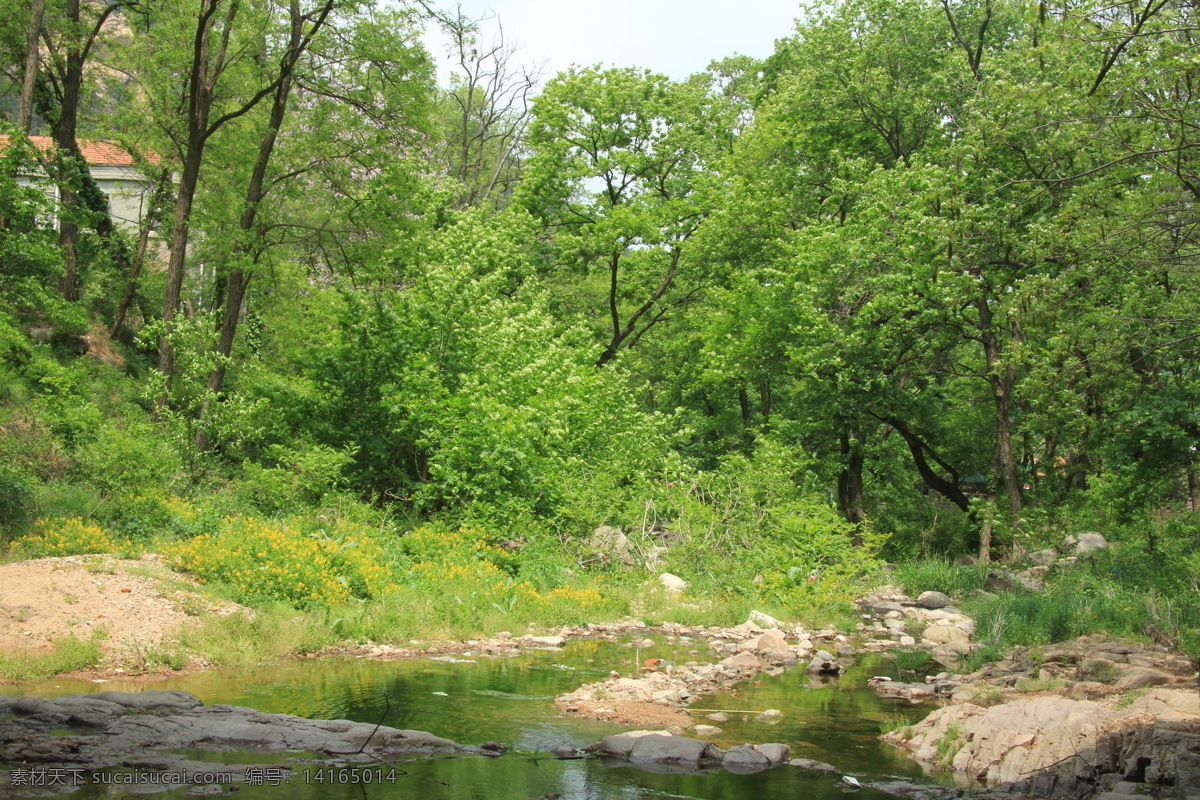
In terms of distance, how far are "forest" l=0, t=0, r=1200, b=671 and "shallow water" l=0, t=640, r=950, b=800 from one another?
1.82m

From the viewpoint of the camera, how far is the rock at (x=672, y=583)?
15.7 meters

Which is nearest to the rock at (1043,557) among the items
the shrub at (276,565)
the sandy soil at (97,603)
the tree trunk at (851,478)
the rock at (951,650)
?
the tree trunk at (851,478)

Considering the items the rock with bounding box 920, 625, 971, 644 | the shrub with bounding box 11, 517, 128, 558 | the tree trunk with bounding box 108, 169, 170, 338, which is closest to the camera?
the shrub with bounding box 11, 517, 128, 558

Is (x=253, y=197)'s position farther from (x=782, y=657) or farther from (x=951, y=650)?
(x=951, y=650)

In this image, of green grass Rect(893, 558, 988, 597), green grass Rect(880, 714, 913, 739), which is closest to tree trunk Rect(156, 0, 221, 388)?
green grass Rect(880, 714, 913, 739)

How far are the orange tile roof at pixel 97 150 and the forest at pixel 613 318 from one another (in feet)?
1.75

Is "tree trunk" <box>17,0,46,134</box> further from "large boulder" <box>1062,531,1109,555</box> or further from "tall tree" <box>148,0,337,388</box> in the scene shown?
"large boulder" <box>1062,531,1109,555</box>

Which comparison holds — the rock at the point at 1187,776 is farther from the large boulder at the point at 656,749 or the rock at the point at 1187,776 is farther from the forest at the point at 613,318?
the forest at the point at 613,318

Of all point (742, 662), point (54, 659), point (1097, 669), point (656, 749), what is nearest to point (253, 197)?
point (54, 659)

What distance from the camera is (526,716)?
8570 millimetres

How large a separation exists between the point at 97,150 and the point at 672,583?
26599 mm

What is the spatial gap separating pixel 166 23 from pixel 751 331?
1634 cm

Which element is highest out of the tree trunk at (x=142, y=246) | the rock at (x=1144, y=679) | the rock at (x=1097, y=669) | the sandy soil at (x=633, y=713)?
the tree trunk at (x=142, y=246)

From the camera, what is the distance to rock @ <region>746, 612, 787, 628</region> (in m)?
14.4
